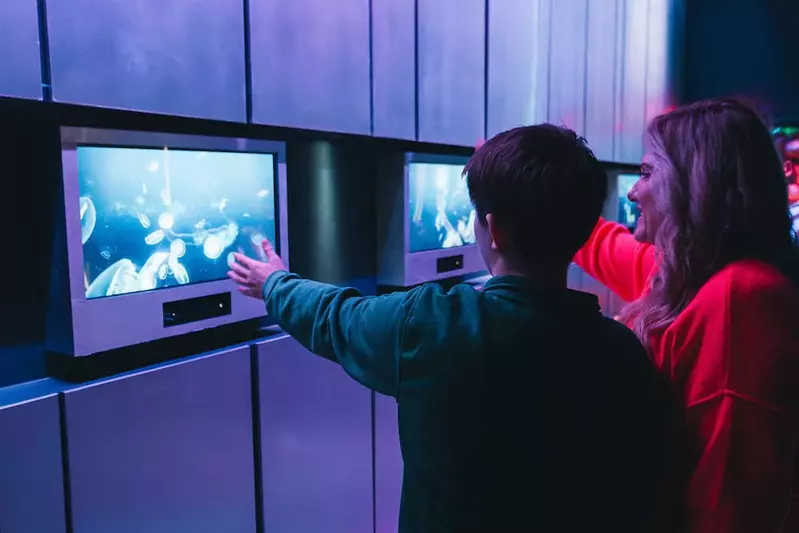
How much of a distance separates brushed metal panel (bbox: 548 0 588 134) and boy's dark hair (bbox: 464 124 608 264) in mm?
2449

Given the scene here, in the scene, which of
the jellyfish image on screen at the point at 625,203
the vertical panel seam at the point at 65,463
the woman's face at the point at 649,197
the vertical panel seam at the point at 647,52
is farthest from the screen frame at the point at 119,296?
the vertical panel seam at the point at 647,52

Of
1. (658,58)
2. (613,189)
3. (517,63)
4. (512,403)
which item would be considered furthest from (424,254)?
(658,58)

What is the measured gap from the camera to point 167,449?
164cm

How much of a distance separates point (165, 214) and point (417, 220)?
1.20 metres

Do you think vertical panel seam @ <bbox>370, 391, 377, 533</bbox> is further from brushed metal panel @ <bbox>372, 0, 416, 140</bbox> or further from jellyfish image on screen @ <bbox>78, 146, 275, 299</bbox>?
brushed metal panel @ <bbox>372, 0, 416, 140</bbox>

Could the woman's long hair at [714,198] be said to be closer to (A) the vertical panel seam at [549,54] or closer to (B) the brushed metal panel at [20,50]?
(B) the brushed metal panel at [20,50]

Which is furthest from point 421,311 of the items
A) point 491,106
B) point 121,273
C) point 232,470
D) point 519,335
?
point 491,106

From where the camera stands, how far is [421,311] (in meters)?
0.97

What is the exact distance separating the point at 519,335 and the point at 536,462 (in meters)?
0.19

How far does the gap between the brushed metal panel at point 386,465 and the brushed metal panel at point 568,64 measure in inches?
70.0

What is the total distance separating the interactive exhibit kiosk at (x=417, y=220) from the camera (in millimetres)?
2557

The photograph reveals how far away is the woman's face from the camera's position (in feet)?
3.97

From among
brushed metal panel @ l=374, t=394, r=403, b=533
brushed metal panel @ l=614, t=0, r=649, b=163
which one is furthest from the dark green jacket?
brushed metal panel @ l=614, t=0, r=649, b=163

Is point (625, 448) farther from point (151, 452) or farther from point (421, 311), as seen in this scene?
point (151, 452)
